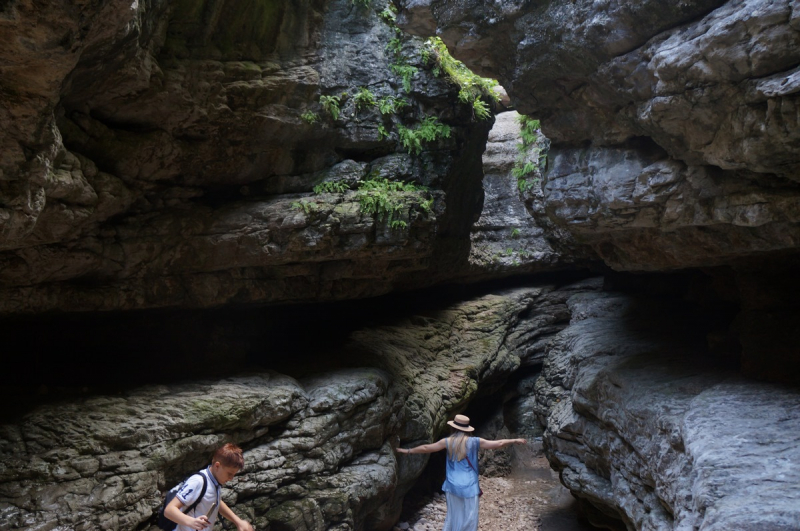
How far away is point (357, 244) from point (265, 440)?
3.43 meters

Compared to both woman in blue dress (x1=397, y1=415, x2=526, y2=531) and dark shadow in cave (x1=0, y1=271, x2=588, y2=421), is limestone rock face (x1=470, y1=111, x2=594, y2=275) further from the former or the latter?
woman in blue dress (x1=397, y1=415, x2=526, y2=531)

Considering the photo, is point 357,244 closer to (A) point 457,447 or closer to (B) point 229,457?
(A) point 457,447

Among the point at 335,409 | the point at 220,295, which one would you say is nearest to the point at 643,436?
the point at 335,409

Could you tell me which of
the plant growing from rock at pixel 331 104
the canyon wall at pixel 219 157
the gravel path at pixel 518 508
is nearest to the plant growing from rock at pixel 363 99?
the canyon wall at pixel 219 157

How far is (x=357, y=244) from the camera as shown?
31.5 feet

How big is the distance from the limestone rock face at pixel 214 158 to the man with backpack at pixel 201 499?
2.86 meters

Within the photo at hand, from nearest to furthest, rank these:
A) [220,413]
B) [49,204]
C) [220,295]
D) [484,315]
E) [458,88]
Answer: [49,204] < [220,413] < [220,295] < [458,88] < [484,315]

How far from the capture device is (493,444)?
7055 millimetres

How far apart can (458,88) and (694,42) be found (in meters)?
6.24

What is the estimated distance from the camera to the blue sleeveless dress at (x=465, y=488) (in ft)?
24.0

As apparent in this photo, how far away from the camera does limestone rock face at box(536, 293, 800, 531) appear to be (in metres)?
4.75

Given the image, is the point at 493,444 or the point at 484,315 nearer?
the point at 493,444

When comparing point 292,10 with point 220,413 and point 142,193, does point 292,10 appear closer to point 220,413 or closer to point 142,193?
point 142,193

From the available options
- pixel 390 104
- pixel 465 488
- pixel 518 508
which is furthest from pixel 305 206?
pixel 518 508
